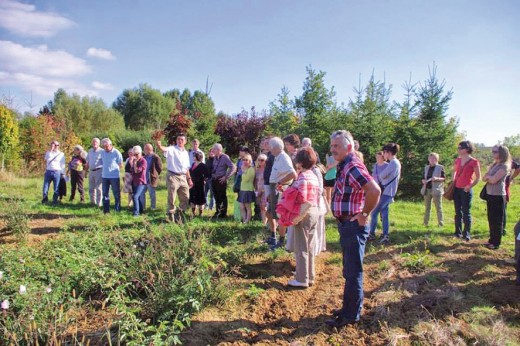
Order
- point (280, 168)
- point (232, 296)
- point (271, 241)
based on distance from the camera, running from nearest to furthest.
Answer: point (232, 296) → point (280, 168) → point (271, 241)

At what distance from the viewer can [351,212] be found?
11.4ft

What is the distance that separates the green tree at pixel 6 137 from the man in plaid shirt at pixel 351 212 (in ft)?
59.3

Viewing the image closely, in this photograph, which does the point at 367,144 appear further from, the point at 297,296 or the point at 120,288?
the point at 120,288

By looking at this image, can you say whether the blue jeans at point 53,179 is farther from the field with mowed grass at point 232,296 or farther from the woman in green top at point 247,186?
the woman in green top at point 247,186

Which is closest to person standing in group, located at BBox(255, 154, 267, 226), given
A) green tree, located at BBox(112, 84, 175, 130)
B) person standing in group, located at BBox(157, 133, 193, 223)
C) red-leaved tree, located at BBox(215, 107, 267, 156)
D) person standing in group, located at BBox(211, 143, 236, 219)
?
person standing in group, located at BBox(211, 143, 236, 219)

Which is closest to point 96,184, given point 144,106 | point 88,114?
point 88,114

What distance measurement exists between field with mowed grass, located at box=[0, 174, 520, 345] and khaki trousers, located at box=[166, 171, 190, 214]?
2.49 m

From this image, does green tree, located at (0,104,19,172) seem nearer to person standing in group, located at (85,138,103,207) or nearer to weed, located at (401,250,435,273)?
person standing in group, located at (85,138,103,207)

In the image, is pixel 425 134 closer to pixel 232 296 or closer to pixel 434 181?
pixel 434 181

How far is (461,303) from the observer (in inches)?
163

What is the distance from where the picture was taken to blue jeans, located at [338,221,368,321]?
3.48 meters

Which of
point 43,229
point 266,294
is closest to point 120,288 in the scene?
point 266,294

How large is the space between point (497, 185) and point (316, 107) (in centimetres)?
969

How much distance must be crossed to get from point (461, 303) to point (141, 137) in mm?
32954
